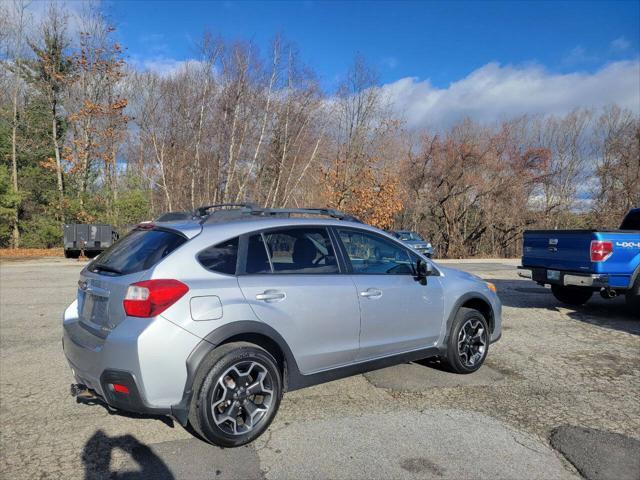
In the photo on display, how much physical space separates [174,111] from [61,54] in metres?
7.66

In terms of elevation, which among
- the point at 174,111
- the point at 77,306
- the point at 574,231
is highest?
the point at 174,111

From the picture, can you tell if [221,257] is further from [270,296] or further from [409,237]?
[409,237]

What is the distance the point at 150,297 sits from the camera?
3.16 m

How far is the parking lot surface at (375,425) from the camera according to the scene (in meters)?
3.15

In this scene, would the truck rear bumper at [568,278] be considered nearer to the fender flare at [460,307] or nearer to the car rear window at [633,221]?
the car rear window at [633,221]

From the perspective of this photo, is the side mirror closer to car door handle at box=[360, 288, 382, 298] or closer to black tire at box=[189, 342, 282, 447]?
car door handle at box=[360, 288, 382, 298]

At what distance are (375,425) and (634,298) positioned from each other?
6729mm

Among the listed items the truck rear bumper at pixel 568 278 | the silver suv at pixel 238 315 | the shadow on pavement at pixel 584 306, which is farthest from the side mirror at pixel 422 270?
the shadow on pavement at pixel 584 306

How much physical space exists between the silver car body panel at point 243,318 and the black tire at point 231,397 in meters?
0.16

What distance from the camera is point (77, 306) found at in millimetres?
3916

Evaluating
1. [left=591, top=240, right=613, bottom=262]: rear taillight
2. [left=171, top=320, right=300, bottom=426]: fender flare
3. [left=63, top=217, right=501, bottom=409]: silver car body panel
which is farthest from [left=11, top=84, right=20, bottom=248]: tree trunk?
[left=591, top=240, right=613, bottom=262]: rear taillight

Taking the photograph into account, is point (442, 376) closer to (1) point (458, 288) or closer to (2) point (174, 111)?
(1) point (458, 288)

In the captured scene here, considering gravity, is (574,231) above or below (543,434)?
above

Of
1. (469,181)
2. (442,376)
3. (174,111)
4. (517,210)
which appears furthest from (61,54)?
(517,210)
